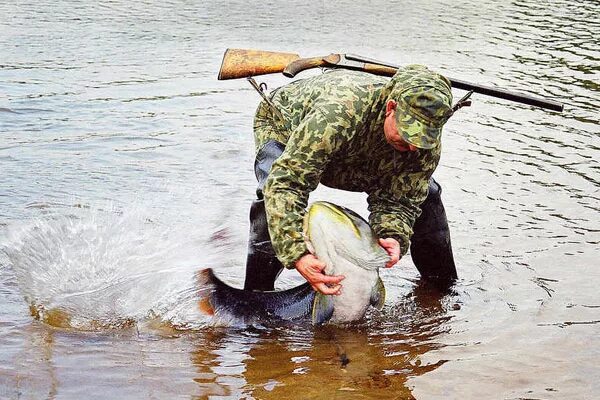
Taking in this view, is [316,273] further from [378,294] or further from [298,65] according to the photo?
[298,65]

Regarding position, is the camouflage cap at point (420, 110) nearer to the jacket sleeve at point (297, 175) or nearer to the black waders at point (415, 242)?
the jacket sleeve at point (297, 175)

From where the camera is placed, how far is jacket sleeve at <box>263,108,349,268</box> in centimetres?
449

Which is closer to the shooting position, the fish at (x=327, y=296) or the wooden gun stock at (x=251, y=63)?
the fish at (x=327, y=296)

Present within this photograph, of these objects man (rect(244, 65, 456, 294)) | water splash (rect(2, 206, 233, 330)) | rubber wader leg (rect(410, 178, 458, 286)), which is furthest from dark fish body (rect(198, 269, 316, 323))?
rubber wader leg (rect(410, 178, 458, 286))

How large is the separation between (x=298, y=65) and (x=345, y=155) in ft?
3.41

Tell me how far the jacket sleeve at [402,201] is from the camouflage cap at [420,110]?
44cm

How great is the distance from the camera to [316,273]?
4488 mm

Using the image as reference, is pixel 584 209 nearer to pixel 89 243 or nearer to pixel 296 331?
pixel 296 331

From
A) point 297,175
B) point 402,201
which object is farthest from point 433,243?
point 297,175

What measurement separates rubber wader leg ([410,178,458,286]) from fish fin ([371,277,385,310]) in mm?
831

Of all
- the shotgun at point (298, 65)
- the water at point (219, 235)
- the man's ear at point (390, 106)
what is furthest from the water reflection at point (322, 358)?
the shotgun at point (298, 65)

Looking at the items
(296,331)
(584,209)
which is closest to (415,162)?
(296,331)

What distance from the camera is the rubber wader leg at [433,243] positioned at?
5570mm

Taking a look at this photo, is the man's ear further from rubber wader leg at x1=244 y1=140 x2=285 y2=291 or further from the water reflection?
the water reflection
